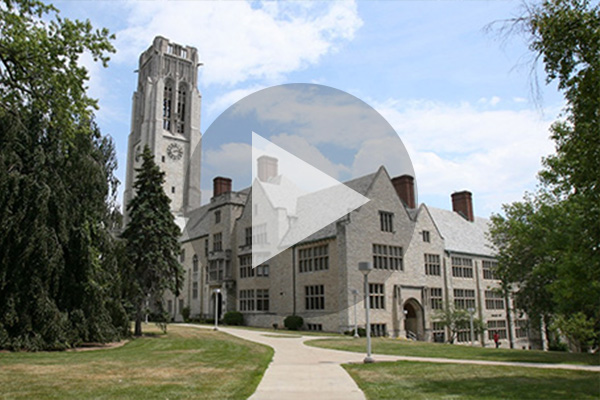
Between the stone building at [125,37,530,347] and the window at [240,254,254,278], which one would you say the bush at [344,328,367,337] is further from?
the window at [240,254,254,278]

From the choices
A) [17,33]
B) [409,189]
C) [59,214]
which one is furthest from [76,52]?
[409,189]

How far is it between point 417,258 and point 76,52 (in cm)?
3020

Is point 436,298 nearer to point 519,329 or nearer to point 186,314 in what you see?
point 519,329

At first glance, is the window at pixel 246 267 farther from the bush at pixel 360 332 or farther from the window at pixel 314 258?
the bush at pixel 360 332

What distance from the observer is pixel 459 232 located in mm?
44906

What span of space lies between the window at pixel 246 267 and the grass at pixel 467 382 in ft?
83.2

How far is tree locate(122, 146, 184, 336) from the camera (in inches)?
929

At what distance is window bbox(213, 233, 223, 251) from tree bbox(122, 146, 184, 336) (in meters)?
17.1

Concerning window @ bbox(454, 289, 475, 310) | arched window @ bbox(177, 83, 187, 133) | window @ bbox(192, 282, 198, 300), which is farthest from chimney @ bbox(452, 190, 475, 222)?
arched window @ bbox(177, 83, 187, 133)

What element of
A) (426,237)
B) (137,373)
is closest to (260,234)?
(426,237)

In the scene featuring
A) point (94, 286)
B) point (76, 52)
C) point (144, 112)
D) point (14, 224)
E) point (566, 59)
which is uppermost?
point (144, 112)

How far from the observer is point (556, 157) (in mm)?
22344

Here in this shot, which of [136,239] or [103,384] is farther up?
[136,239]

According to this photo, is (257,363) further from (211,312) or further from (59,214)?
(211,312)
